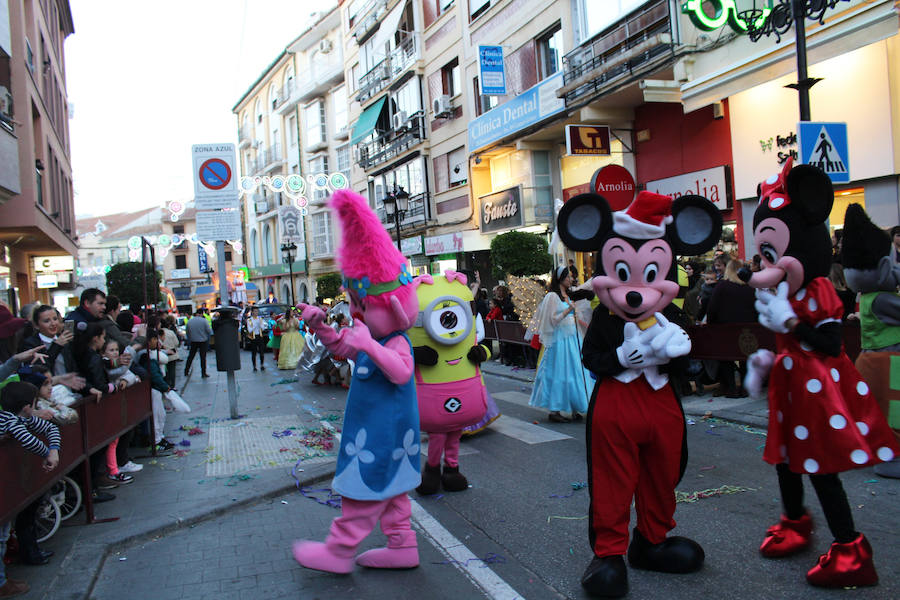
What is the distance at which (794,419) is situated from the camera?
3709 mm

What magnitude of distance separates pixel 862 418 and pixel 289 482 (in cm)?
447

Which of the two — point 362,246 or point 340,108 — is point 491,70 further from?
point 340,108

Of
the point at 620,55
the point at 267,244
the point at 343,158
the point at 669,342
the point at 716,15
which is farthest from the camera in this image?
the point at 267,244

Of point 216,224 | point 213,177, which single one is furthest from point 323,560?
point 213,177

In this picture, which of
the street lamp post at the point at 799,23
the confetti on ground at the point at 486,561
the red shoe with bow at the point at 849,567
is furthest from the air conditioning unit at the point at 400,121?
the red shoe with bow at the point at 849,567

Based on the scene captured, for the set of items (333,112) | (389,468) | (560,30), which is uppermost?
(333,112)

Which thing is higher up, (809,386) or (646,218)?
(646,218)

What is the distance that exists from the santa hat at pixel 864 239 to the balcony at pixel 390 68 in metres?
24.6

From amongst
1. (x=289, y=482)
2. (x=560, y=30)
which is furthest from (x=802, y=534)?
(x=560, y=30)

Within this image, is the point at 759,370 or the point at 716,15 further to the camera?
the point at 716,15

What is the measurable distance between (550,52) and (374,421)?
17695 millimetres

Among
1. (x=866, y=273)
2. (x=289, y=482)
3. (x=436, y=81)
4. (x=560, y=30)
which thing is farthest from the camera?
(x=436, y=81)

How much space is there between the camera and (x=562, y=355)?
8.39m

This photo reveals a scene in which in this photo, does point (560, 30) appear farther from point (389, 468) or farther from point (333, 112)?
point (333, 112)
